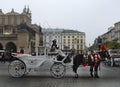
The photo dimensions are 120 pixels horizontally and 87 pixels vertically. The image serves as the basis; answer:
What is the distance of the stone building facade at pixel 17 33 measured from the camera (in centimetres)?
8819

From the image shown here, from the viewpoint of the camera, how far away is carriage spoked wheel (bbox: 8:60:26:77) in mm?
17922

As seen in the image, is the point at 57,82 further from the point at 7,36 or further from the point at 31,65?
the point at 7,36

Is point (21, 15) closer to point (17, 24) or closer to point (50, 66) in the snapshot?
point (17, 24)

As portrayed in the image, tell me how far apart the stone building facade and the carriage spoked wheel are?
59664 mm

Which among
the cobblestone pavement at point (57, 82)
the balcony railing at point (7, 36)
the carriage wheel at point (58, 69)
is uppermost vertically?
the balcony railing at point (7, 36)

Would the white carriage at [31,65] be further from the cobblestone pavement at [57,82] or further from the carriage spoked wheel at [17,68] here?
the cobblestone pavement at [57,82]

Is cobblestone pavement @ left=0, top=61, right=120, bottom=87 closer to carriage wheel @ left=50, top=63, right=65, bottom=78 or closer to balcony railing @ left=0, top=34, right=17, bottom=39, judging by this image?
carriage wheel @ left=50, top=63, right=65, bottom=78

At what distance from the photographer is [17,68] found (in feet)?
58.7

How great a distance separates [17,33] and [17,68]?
74.0 metres

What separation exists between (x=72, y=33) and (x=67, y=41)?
6.96m

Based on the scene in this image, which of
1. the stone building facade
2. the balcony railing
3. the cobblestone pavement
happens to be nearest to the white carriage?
the cobblestone pavement

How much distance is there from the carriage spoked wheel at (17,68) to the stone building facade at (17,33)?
5966 cm

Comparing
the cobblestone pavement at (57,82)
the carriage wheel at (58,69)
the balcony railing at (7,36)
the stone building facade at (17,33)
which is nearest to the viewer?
the cobblestone pavement at (57,82)

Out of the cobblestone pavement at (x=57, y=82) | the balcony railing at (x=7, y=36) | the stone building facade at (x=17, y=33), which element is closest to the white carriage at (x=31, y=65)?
the cobblestone pavement at (x=57, y=82)
